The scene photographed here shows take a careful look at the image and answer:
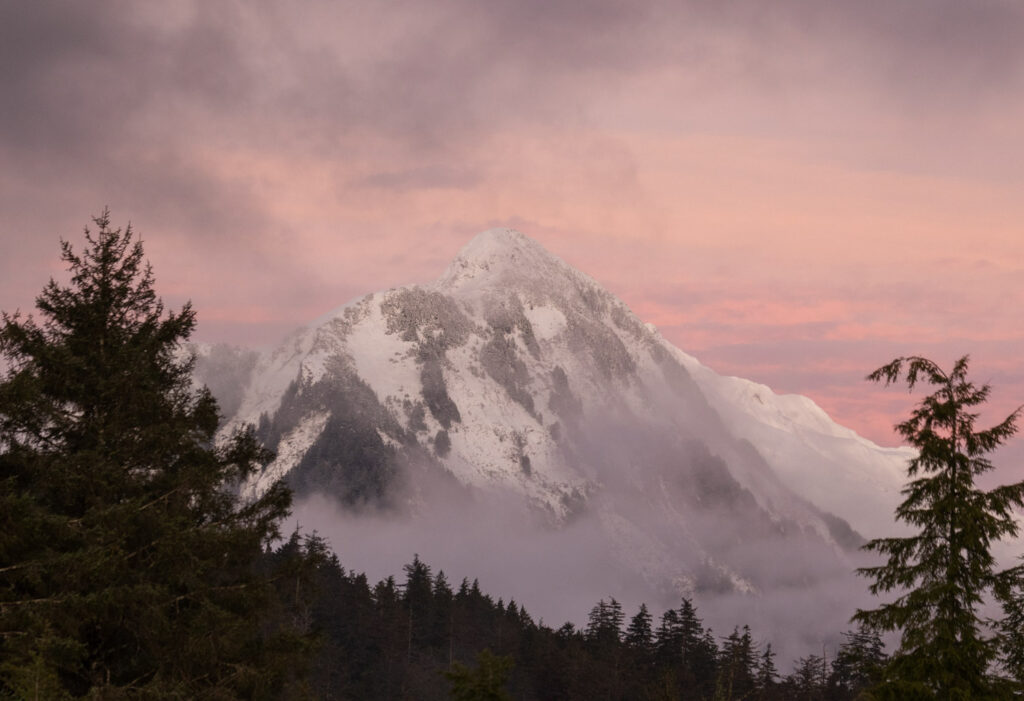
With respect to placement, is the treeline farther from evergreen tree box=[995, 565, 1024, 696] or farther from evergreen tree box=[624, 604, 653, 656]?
evergreen tree box=[995, 565, 1024, 696]

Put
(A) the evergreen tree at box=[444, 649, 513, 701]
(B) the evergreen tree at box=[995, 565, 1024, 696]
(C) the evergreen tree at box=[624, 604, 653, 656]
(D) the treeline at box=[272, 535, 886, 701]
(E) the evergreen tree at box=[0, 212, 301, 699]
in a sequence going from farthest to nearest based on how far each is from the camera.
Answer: (C) the evergreen tree at box=[624, 604, 653, 656] < (D) the treeline at box=[272, 535, 886, 701] < (A) the evergreen tree at box=[444, 649, 513, 701] < (B) the evergreen tree at box=[995, 565, 1024, 696] < (E) the evergreen tree at box=[0, 212, 301, 699]

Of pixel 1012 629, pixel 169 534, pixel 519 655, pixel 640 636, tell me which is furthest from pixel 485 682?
pixel 640 636

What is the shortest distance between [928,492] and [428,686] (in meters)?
74.2

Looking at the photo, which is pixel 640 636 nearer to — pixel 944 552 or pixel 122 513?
pixel 944 552

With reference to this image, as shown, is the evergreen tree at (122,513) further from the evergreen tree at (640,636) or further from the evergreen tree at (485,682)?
the evergreen tree at (640,636)

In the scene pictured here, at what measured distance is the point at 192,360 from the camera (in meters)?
21.6

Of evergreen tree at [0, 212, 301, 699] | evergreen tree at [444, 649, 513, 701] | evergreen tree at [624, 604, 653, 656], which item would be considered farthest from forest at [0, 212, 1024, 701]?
evergreen tree at [624, 604, 653, 656]

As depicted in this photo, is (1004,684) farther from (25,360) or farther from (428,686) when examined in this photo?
(428,686)

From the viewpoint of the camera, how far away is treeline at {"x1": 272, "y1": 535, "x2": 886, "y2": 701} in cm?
8162

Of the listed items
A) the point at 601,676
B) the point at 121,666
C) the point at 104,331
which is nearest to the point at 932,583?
the point at 121,666

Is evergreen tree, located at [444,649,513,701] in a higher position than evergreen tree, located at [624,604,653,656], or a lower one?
lower

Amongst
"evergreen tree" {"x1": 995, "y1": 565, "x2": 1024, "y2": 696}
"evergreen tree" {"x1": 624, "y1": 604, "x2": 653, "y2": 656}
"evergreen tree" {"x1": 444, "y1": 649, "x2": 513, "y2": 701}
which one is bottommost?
"evergreen tree" {"x1": 444, "y1": 649, "x2": 513, "y2": 701}

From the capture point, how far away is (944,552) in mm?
20234

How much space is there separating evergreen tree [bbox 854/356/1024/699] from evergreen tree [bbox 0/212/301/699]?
12076 mm
